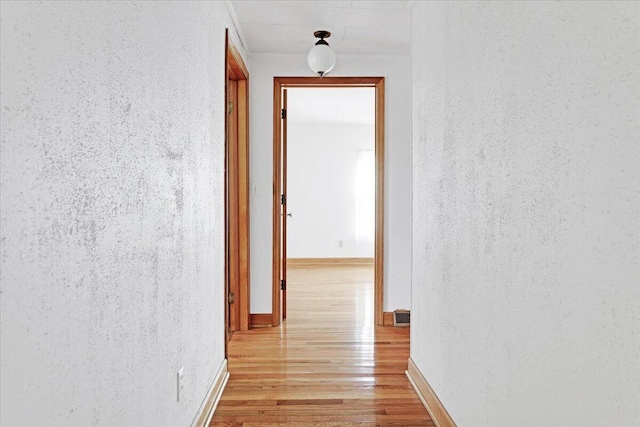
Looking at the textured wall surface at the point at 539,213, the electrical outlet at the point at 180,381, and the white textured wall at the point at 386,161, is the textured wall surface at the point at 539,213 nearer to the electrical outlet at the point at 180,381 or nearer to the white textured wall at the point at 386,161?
the electrical outlet at the point at 180,381

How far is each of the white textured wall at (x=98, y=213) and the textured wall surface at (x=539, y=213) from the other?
41.8 inches

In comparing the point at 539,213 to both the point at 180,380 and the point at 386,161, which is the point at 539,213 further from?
the point at 386,161

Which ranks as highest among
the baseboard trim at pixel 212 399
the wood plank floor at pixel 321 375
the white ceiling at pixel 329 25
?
the white ceiling at pixel 329 25

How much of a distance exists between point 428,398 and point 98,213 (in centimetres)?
190

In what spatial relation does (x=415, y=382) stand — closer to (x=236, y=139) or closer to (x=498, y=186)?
(x=498, y=186)

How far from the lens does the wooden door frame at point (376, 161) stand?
4.09 m

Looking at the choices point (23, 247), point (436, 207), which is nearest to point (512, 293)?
point (436, 207)

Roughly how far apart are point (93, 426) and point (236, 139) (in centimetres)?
302

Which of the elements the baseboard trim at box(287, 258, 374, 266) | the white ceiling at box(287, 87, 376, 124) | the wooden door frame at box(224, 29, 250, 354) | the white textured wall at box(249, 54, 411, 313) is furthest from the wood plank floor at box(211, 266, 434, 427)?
the baseboard trim at box(287, 258, 374, 266)

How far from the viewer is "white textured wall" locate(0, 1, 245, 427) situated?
2.68 ft

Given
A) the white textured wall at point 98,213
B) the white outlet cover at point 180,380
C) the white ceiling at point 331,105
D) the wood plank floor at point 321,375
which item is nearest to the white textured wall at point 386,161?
the wood plank floor at point 321,375

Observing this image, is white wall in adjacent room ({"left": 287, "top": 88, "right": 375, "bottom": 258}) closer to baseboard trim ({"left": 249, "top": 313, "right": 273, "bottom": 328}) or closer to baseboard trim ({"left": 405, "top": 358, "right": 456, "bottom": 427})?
baseboard trim ({"left": 249, "top": 313, "right": 273, "bottom": 328})

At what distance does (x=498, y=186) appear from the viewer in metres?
1.58

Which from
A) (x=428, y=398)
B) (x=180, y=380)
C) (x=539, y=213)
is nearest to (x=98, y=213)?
(x=180, y=380)
